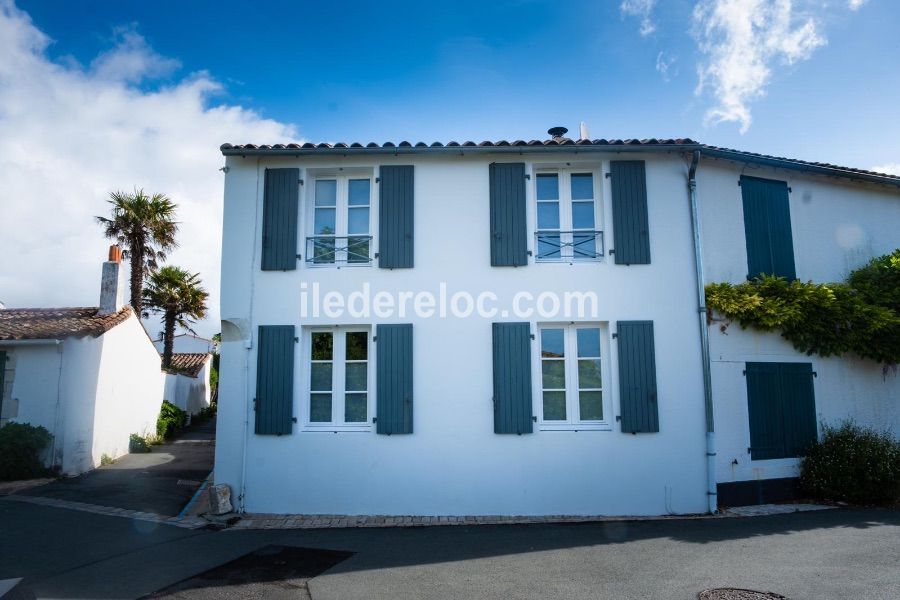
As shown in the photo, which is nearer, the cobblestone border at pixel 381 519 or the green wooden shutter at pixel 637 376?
the cobblestone border at pixel 381 519

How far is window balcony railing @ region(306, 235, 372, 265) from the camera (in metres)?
8.47

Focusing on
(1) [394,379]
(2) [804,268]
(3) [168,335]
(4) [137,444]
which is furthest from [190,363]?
(2) [804,268]

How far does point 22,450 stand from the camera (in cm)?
1047

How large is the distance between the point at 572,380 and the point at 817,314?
4006mm

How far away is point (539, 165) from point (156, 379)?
45.2 ft

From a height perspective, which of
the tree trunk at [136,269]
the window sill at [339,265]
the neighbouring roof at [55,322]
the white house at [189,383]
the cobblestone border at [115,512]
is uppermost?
the tree trunk at [136,269]

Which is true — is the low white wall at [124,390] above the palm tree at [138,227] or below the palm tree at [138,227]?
below

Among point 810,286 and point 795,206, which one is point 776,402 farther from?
point 795,206

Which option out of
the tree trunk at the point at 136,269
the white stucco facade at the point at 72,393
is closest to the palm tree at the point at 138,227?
the tree trunk at the point at 136,269

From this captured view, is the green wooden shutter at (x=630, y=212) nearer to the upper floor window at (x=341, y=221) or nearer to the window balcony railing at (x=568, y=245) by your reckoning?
the window balcony railing at (x=568, y=245)

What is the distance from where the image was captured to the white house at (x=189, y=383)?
2111 cm

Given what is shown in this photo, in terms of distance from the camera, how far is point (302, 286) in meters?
8.30

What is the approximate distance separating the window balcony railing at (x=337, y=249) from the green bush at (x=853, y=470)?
748cm

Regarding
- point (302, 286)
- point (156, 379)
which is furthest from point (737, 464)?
point (156, 379)
